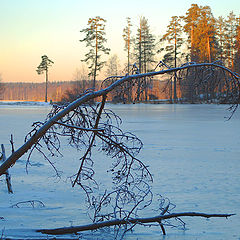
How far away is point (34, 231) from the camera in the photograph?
2.93 m

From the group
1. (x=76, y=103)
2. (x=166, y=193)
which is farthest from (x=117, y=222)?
(x=166, y=193)

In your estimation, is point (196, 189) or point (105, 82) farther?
point (196, 189)

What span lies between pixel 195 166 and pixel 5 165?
4.72 m

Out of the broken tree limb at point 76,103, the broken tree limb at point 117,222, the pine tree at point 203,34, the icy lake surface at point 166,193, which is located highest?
the pine tree at point 203,34

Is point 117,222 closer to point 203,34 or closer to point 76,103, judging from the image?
point 76,103

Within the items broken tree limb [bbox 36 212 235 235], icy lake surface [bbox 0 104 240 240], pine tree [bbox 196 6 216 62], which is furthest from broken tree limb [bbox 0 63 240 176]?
pine tree [bbox 196 6 216 62]

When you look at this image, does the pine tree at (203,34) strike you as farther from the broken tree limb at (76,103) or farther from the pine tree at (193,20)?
the broken tree limb at (76,103)

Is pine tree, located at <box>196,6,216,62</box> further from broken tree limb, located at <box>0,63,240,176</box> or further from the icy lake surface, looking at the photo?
broken tree limb, located at <box>0,63,240,176</box>

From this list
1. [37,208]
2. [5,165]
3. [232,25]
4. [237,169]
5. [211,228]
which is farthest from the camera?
[232,25]

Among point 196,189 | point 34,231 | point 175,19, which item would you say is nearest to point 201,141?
point 196,189

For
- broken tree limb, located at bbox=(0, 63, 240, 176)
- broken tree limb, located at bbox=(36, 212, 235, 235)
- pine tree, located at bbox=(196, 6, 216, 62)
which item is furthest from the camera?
pine tree, located at bbox=(196, 6, 216, 62)

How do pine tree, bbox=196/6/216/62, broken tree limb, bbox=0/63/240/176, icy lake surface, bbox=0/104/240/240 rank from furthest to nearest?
pine tree, bbox=196/6/216/62, icy lake surface, bbox=0/104/240/240, broken tree limb, bbox=0/63/240/176

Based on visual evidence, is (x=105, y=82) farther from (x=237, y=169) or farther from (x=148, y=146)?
(x=148, y=146)

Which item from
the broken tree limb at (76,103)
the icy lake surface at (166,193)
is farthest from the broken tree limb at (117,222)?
the broken tree limb at (76,103)
